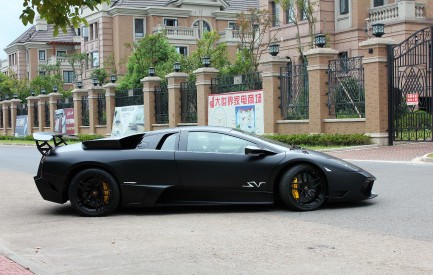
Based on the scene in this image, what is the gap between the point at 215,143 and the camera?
9.36m

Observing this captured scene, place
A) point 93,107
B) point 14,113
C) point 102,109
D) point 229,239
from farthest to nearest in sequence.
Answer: point 14,113, point 93,107, point 102,109, point 229,239

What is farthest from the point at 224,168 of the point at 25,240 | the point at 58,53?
the point at 58,53

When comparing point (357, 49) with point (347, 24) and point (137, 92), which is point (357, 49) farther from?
point (137, 92)

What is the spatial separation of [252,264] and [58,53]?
73.3 m

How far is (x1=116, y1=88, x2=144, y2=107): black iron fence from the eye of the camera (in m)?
36.0

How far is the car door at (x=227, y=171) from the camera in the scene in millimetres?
9094

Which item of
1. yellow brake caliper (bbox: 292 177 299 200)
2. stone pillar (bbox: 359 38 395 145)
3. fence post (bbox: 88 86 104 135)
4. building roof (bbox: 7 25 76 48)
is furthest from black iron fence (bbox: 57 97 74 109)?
yellow brake caliper (bbox: 292 177 299 200)

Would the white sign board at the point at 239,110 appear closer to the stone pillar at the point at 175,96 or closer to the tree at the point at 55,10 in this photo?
the stone pillar at the point at 175,96

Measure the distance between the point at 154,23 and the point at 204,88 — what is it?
96.1 ft

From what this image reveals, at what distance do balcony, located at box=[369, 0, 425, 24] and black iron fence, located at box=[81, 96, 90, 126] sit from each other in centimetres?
1906

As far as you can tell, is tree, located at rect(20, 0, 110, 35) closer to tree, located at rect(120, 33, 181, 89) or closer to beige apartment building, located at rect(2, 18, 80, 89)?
tree, located at rect(120, 33, 181, 89)

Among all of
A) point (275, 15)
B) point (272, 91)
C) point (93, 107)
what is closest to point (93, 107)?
point (93, 107)

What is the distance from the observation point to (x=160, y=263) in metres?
6.35

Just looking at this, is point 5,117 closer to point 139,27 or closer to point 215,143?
point 139,27
